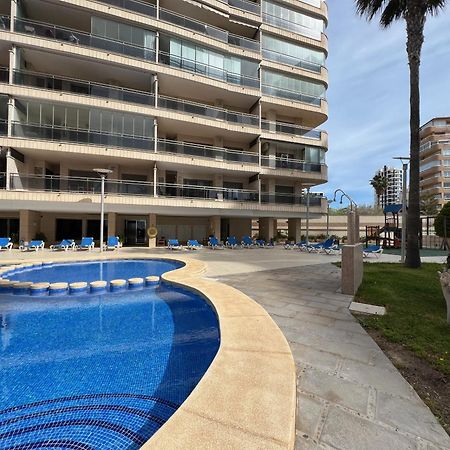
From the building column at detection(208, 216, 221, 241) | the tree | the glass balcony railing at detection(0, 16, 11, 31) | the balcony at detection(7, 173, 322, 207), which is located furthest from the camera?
the tree

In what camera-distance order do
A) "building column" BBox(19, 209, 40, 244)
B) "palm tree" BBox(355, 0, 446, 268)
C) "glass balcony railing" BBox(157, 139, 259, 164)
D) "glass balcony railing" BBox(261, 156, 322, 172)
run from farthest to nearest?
"glass balcony railing" BBox(261, 156, 322, 172) < "glass balcony railing" BBox(157, 139, 259, 164) < "building column" BBox(19, 209, 40, 244) < "palm tree" BBox(355, 0, 446, 268)

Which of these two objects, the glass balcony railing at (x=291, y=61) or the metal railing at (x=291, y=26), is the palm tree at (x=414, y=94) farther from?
the metal railing at (x=291, y=26)

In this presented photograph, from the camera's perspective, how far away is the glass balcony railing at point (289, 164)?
25.7 m

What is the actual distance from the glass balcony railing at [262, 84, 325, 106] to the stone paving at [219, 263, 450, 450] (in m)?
25.6

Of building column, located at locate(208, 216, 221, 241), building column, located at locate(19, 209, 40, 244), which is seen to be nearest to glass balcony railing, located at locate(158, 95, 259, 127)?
building column, located at locate(208, 216, 221, 241)

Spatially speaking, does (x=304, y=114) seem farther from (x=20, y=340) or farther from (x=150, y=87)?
(x=20, y=340)

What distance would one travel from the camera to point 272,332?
4215 mm

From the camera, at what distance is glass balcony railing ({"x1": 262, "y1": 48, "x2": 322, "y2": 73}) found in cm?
2630

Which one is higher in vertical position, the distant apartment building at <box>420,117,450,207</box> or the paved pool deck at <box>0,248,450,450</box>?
the distant apartment building at <box>420,117,450,207</box>

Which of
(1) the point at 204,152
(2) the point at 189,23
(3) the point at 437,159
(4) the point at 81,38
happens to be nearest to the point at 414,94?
(1) the point at 204,152

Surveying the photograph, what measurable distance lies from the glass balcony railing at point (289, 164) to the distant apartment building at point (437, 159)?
169 ft

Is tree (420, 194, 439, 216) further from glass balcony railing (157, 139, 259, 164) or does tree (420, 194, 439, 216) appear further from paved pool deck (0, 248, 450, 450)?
paved pool deck (0, 248, 450, 450)

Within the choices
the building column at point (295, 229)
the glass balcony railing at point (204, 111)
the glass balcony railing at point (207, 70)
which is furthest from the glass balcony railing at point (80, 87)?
the building column at point (295, 229)

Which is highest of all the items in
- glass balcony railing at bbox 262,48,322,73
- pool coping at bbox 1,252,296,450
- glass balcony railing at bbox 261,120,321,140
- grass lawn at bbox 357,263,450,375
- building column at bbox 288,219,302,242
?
glass balcony railing at bbox 262,48,322,73
